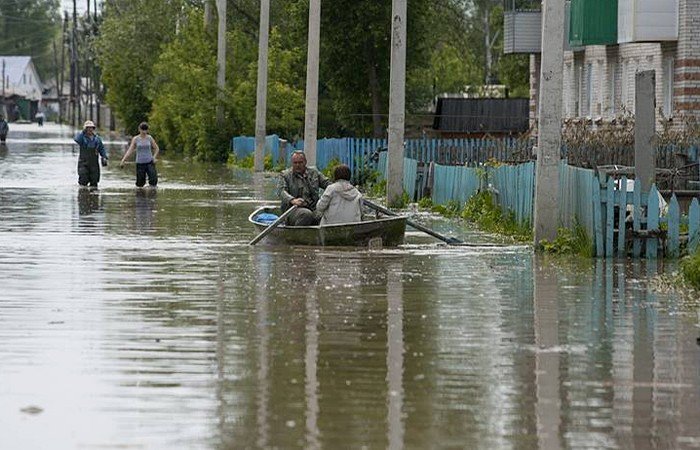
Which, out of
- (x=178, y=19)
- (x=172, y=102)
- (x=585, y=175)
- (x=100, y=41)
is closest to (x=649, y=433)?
(x=585, y=175)

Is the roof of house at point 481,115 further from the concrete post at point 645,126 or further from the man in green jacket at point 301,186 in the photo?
the concrete post at point 645,126

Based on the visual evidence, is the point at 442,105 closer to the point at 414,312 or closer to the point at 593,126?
the point at 593,126

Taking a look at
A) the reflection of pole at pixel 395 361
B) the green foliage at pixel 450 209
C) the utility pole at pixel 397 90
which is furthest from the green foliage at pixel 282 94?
the reflection of pole at pixel 395 361

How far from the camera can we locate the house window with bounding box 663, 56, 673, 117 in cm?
4031

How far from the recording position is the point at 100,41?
92.9 metres

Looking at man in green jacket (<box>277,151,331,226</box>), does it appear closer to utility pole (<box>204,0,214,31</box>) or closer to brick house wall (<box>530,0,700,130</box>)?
Result: brick house wall (<box>530,0,700,130</box>)

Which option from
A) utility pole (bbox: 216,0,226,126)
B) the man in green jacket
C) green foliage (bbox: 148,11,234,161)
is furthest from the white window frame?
green foliage (bbox: 148,11,234,161)

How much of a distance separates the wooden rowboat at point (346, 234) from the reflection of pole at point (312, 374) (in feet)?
19.9

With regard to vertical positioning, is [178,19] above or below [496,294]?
above

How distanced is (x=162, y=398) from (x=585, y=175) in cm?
1251

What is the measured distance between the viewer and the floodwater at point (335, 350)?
10062mm

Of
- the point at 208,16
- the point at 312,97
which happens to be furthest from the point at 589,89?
the point at 208,16

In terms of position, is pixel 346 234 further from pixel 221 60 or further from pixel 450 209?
pixel 221 60

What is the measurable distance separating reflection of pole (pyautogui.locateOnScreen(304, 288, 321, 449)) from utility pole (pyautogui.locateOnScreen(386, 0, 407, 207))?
16464 mm
